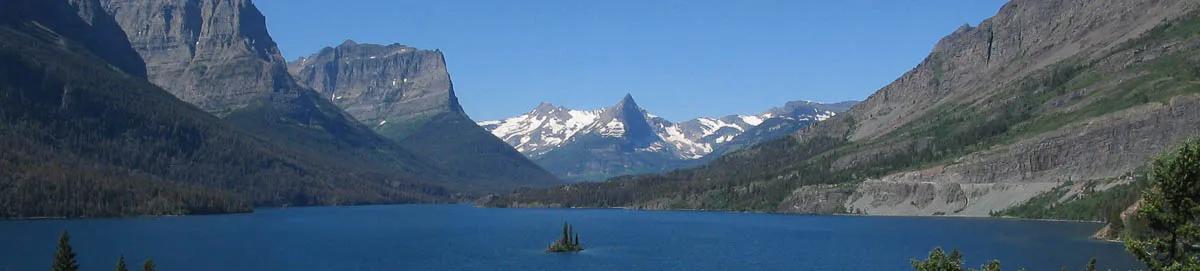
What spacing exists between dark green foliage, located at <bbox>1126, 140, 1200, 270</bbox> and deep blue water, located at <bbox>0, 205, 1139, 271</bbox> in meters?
70.3

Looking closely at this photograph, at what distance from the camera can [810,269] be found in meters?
117

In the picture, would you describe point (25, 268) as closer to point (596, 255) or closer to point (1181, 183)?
point (596, 255)

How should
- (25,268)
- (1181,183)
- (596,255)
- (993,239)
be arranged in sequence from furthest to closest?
(993,239)
(596,255)
(25,268)
(1181,183)

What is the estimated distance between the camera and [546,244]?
6319 inches

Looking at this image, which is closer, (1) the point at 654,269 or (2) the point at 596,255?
(1) the point at 654,269

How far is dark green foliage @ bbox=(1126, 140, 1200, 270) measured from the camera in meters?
34.8

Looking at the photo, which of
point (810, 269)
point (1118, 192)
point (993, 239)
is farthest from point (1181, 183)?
point (1118, 192)

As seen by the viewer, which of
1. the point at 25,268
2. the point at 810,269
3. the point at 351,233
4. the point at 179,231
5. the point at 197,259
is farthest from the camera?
the point at 351,233

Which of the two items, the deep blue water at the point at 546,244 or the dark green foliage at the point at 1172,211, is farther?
the deep blue water at the point at 546,244

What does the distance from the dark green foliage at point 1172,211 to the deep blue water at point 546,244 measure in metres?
70.3

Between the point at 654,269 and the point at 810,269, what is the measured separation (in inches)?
610

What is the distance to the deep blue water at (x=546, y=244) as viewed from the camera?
121250 mm

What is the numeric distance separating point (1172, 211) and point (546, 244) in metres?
128

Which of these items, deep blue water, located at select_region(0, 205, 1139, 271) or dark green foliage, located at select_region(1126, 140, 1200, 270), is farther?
deep blue water, located at select_region(0, 205, 1139, 271)
